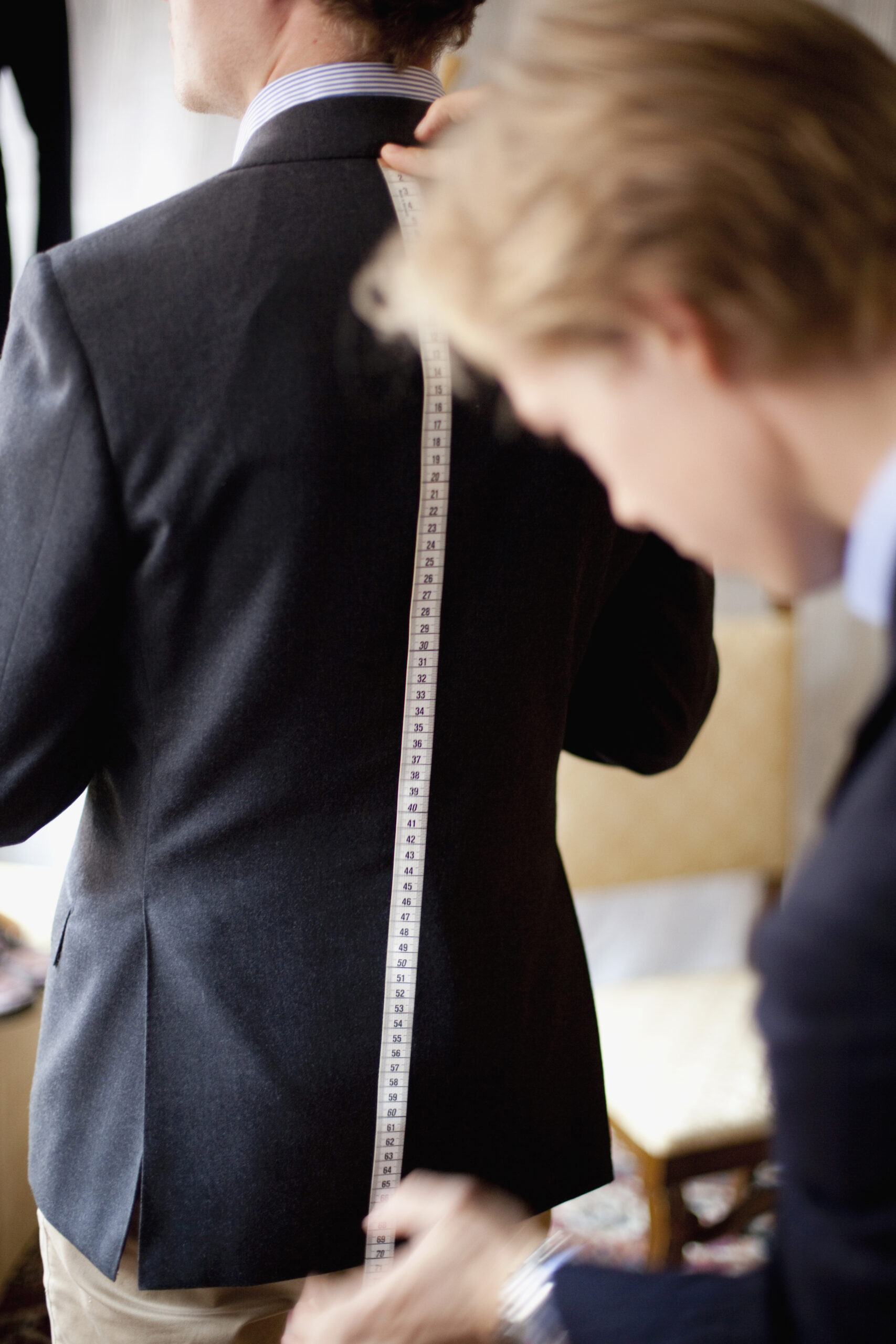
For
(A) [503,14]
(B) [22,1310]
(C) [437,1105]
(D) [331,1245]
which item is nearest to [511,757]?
(C) [437,1105]

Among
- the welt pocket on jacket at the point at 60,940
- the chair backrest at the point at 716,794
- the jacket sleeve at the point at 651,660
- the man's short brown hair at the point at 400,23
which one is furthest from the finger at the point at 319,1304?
the chair backrest at the point at 716,794

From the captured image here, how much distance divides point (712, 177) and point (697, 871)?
1.86m

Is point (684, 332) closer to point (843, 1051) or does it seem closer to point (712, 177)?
point (712, 177)

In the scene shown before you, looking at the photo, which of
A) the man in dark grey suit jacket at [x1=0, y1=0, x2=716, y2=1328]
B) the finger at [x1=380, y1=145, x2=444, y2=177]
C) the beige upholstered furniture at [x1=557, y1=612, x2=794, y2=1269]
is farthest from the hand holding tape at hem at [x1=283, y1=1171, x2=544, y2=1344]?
the beige upholstered furniture at [x1=557, y1=612, x2=794, y2=1269]

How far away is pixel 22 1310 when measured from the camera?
1814 millimetres

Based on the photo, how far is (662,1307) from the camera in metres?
0.62

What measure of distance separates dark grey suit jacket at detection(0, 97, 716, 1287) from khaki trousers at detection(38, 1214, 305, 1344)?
63 millimetres

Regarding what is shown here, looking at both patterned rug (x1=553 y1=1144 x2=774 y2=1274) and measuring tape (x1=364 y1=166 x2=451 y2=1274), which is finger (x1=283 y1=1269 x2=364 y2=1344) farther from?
patterned rug (x1=553 y1=1144 x2=774 y2=1274)

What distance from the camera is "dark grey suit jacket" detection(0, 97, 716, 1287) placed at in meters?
0.77

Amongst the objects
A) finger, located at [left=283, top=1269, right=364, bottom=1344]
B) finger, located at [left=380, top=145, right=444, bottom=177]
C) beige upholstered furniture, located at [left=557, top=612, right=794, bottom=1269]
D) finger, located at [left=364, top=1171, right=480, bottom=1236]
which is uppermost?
finger, located at [left=380, top=145, right=444, bottom=177]

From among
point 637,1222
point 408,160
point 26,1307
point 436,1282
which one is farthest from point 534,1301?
point 637,1222

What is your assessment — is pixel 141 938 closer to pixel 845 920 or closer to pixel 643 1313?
pixel 643 1313

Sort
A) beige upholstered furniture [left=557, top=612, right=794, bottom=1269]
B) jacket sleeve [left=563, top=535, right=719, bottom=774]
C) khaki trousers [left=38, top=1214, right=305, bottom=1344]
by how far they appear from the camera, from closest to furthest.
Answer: khaki trousers [left=38, top=1214, right=305, bottom=1344] < jacket sleeve [left=563, top=535, right=719, bottom=774] < beige upholstered furniture [left=557, top=612, right=794, bottom=1269]

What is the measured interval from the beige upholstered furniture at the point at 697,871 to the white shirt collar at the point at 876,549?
1.33m
